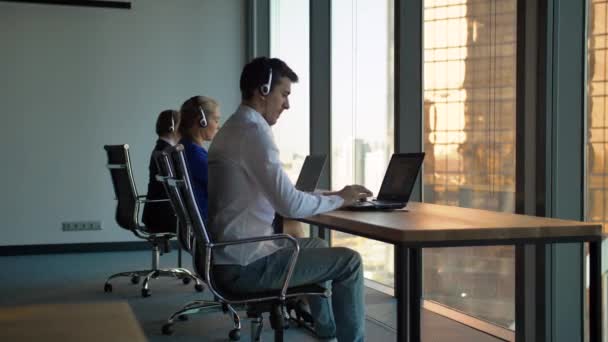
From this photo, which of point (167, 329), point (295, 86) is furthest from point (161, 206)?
point (295, 86)

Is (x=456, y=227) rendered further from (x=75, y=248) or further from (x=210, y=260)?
(x=75, y=248)

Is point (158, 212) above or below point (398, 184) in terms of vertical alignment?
below

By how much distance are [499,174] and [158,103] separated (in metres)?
4.85

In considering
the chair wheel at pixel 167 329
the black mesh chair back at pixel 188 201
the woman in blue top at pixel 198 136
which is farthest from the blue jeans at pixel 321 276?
the chair wheel at pixel 167 329

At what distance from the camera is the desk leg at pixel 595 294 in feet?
8.10

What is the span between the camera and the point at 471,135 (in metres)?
4.14

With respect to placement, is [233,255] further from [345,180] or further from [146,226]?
[345,180]

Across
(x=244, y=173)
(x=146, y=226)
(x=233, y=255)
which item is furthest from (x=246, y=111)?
(x=146, y=226)

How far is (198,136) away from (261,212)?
5.31ft

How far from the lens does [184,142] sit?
13.9 feet

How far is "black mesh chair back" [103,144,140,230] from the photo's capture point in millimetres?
5348

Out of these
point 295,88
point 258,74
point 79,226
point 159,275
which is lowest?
point 159,275

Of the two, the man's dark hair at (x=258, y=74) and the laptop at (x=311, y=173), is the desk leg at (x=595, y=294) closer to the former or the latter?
the man's dark hair at (x=258, y=74)

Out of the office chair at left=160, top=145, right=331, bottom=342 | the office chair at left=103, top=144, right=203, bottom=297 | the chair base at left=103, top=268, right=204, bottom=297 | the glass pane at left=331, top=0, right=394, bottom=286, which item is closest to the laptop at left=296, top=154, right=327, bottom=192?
the office chair at left=160, top=145, right=331, bottom=342
